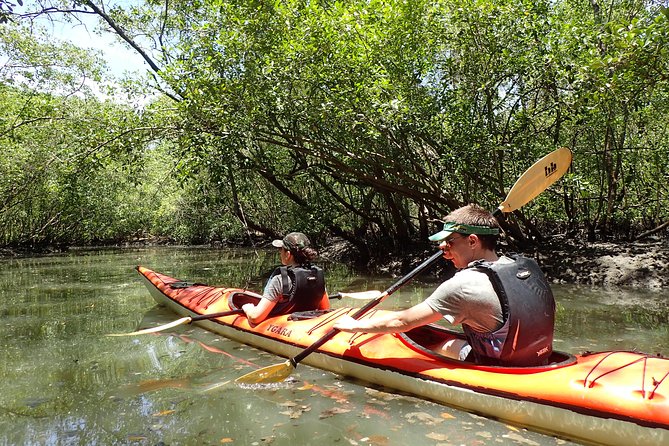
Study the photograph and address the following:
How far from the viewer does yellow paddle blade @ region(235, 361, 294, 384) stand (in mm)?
3500

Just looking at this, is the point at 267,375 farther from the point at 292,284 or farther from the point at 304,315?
the point at 292,284

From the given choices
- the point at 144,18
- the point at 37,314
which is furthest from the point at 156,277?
the point at 144,18

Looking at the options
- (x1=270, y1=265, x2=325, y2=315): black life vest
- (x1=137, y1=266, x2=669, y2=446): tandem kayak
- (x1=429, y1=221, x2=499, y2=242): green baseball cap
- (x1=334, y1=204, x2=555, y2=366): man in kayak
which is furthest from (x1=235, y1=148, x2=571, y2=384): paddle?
(x1=429, y1=221, x2=499, y2=242): green baseball cap

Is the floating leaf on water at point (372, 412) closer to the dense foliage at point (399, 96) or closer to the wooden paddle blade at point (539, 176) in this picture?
the wooden paddle blade at point (539, 176)

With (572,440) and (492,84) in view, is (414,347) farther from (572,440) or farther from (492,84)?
(492,84)

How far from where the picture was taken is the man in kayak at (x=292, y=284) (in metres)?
4.37

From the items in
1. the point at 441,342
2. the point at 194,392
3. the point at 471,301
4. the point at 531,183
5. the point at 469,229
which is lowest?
the point at 194,392

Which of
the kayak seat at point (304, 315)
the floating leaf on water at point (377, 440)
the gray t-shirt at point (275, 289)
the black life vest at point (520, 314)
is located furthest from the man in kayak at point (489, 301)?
the gray t-shirt at point (275, 289)

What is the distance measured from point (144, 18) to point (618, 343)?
12.2 m

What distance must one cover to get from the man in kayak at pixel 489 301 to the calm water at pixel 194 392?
0.45 metres

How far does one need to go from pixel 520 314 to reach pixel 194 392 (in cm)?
225

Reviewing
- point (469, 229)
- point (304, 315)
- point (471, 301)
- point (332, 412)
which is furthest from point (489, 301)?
point (304, 315)

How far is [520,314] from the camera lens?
262cm

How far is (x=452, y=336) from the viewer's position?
3.57m
